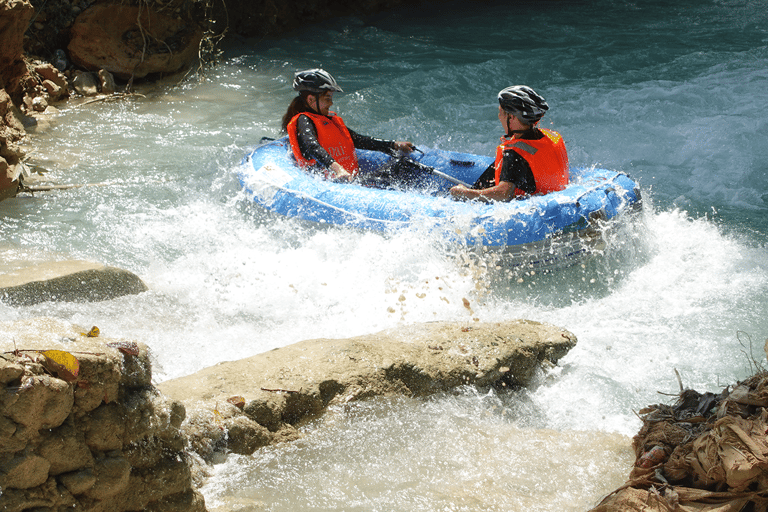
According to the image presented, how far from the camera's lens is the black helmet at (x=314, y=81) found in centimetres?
576

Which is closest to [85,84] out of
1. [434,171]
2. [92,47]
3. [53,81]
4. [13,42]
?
[53,81]

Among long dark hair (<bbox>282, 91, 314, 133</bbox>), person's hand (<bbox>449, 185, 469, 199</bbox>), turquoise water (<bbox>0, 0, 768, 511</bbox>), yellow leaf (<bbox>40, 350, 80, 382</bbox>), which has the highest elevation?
yellow leaf (<bbox>40, 350, 80, 382</bbox>)

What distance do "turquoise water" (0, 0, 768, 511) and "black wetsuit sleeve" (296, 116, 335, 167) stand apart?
0.67m

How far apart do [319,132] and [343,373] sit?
3266mm

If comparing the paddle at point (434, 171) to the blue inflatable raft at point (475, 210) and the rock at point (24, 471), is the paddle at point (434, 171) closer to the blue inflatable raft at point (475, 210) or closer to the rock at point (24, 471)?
the blue inflatable raft at point (475, 210)

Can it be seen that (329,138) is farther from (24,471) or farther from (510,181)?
(24,471)

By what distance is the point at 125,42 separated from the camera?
9430 mm

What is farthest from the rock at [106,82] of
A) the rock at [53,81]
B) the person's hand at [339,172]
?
the person's hand at [339,172]

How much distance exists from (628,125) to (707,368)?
16.2ft

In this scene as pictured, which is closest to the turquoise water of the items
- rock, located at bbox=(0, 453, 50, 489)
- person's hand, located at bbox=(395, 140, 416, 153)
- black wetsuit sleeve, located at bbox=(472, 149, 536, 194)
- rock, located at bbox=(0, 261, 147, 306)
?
rock, located at bbox=(0, 261, 147, 306)

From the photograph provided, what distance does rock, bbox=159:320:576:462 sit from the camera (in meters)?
2.68

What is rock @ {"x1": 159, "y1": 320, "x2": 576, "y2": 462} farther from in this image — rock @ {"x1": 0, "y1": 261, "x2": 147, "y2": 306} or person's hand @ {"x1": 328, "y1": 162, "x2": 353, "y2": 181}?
person's hand @ {"x1": 328, "y1": 162, "x2": 353, "y2": 181}

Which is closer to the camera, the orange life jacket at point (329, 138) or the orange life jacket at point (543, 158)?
the orange life jacket at point (543, 158)

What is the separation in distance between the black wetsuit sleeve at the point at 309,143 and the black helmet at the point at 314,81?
0.87ft
